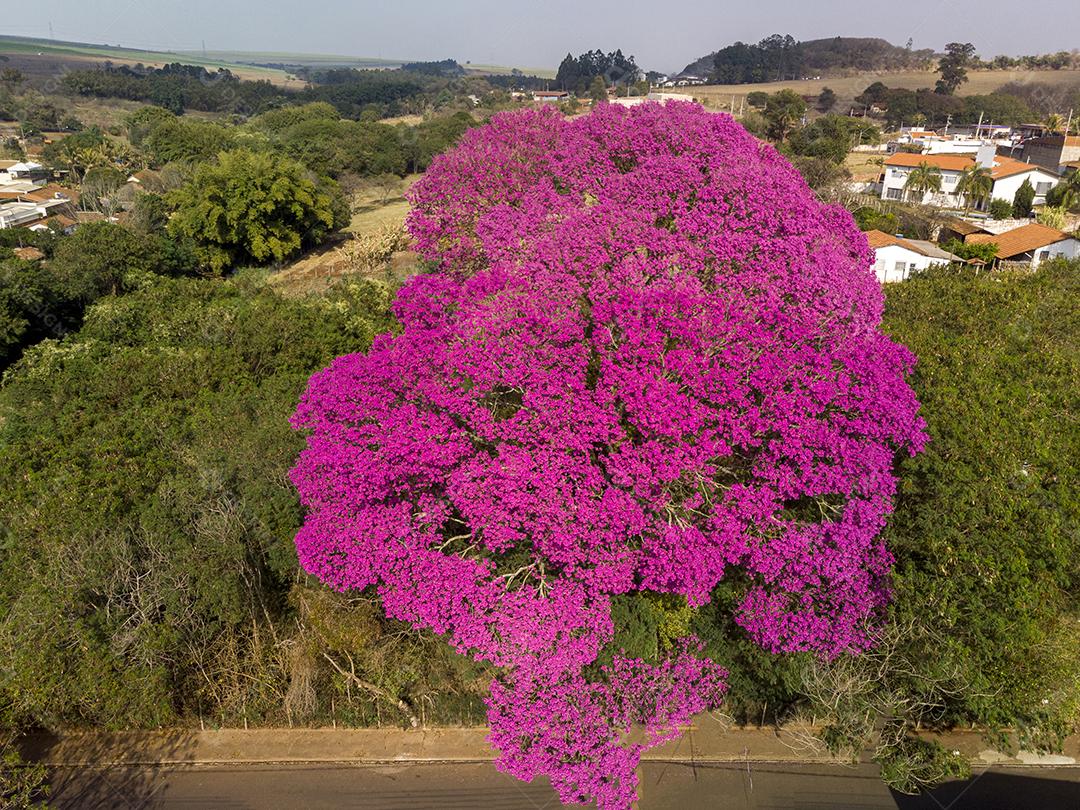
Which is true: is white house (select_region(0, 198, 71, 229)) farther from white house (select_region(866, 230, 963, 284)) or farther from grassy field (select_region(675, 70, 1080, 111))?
grassy field (select_region(675, 70, 1080, 111))

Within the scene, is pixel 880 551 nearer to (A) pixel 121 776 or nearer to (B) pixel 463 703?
(B) pixel 463 703

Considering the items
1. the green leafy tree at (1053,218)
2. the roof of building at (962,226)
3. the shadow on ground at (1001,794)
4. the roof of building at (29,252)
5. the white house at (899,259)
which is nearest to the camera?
the shadow on ground at (1001,794)

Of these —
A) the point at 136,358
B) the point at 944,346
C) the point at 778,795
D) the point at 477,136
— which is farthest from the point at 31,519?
the point at 944,346

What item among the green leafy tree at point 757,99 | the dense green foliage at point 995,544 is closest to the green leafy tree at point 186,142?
the dense green foliage at point 995,544

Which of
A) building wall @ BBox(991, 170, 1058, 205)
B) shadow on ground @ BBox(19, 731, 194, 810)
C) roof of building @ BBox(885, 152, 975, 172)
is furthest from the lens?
roof of building @ BBox(885, 152, 975, 172)

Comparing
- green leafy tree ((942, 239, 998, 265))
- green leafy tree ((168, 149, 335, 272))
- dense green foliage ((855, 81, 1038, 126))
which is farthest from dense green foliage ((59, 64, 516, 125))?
green leafy tree ((942, 239, 998, 265))

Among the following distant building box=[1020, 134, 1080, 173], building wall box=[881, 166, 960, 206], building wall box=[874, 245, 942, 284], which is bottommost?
building wall box=[874, 245, 942, 284]

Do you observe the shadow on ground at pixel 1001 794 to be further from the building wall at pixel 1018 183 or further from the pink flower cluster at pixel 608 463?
the building wall at pixel 1018 183
